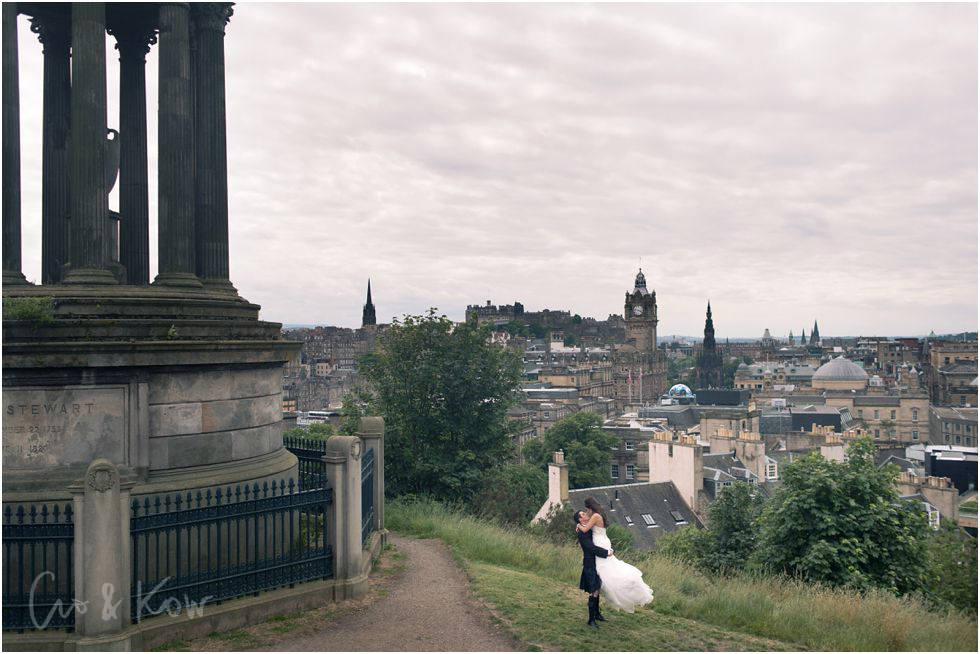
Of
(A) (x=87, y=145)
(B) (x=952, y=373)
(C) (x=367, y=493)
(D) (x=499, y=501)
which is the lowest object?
(B) (x=952, y=373)

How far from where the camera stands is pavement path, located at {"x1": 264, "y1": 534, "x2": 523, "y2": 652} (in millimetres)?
10195

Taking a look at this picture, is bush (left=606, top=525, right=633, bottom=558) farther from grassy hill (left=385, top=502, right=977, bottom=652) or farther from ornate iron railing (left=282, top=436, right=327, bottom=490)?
grassy hill (left=385, top=502, right=977, bottom=652)

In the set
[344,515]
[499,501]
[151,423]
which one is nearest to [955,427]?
[499,501]

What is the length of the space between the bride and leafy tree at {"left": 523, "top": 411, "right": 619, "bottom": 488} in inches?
2769

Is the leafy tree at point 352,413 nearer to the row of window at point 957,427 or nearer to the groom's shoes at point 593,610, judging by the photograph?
the groom's shoes at point 593,610

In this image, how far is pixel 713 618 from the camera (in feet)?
38.0

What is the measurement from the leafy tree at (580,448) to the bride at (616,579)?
70.3m

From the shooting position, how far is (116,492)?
967 centimetres

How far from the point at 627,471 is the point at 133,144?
2876 inches

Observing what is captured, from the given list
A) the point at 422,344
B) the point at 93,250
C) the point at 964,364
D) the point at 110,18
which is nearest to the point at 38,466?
the point at 93,250

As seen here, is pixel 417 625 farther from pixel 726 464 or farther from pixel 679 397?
pixel 679 397

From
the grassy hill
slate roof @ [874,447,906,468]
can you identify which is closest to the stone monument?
the grassy hill

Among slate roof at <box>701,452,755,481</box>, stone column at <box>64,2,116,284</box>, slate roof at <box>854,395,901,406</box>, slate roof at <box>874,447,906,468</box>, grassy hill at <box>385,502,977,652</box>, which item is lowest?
slate roof at <box>874,447,906,468</box>

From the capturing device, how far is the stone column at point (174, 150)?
1398 centimetres
